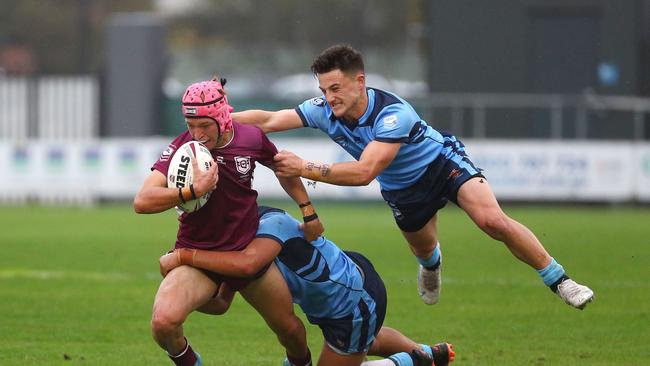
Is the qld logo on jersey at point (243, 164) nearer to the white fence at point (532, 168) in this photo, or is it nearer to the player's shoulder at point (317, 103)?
the player's shoulder at point (317, 103)

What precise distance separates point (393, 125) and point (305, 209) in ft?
3.93

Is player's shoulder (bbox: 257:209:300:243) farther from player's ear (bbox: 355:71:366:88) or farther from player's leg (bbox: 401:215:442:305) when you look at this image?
player's leg (bbox: 401:215:442:305)

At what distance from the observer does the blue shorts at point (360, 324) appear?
7520 mm

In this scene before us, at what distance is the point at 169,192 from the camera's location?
701 cm

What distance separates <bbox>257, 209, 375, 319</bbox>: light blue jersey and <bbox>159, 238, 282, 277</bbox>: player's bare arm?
14 centimetres

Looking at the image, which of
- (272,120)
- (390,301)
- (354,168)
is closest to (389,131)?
(354,168)

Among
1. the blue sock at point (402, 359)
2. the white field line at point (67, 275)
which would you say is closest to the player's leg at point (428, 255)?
the blue sock at point (402, 359)

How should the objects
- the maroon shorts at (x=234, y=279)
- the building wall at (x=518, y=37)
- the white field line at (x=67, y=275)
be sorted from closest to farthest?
the maroon shorts at (x=234, y=279) → the white field line at (x=67, y=275) → the building wall at (x=518, y=37)

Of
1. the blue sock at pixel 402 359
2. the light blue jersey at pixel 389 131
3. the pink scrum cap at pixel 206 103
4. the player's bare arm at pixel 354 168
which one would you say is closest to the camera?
the pink scrum cap at pixel 206 103

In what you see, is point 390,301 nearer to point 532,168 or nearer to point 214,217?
point 214,217

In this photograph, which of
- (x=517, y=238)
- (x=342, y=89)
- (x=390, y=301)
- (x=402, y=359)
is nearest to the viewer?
(x=402, y=359)

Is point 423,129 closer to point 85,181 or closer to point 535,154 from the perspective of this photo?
point 535,154

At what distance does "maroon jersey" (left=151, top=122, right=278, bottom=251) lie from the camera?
7324 mm

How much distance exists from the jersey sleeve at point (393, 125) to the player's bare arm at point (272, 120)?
803 millimetres
